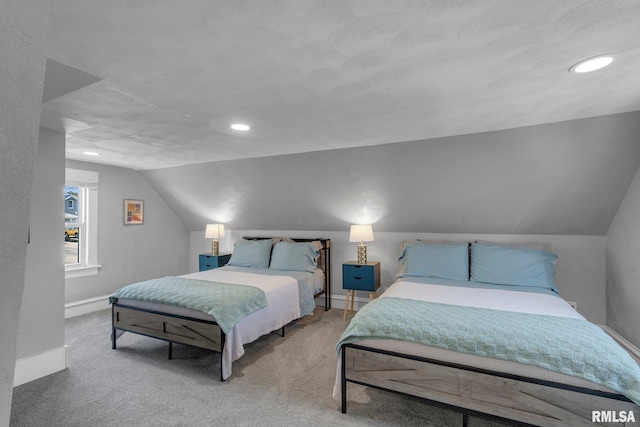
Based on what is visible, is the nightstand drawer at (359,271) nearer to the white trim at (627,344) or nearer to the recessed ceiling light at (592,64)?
the white trim at (627,344)

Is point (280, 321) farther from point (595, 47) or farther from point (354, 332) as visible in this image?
point (595, 47)

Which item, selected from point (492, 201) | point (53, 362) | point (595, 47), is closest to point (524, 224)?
point (492, 201)

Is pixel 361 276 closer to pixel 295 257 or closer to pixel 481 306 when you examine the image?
pixel 295 257

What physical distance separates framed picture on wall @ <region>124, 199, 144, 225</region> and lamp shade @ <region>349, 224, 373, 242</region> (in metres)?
3.46

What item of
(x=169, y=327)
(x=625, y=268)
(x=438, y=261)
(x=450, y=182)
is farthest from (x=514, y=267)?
(x=169, y=327)

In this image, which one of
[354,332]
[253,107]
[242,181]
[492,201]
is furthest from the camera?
[242,181]

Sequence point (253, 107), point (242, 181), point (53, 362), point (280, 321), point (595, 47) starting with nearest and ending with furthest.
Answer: point (595, 47), point (253, 107), point (53, 362), point (280, 321), point (242, 181)

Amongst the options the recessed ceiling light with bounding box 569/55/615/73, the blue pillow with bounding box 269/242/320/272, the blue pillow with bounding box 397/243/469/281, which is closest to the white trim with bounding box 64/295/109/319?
the blue pillow with bounding box 269/242/320/272

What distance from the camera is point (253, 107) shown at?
223 cm

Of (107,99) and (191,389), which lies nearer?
(107,99)

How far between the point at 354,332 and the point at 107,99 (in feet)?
7.66

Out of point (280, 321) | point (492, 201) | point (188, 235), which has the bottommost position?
point (280, 321)

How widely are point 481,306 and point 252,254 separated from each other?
3041mm

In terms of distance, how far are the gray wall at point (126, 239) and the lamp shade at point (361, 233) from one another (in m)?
3.44
